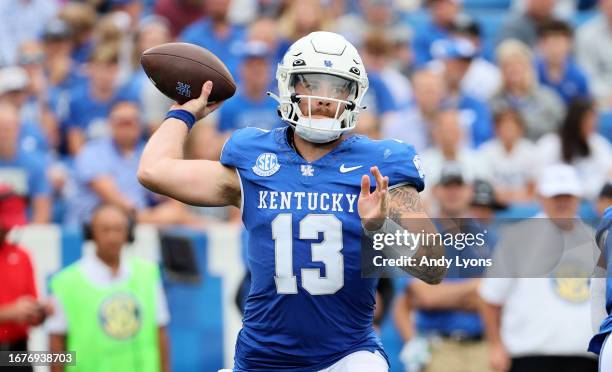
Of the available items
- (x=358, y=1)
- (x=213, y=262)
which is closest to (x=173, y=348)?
(x=213, y=262)

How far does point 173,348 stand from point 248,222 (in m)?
3.97

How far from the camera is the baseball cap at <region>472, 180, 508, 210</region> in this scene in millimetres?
8625

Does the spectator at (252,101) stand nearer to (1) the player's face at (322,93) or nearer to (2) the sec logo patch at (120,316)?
(2) the sec logo patch at (120,316)

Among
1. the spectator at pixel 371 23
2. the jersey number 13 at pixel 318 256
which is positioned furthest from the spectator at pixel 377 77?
the jersey number 13 at pixel 318 256

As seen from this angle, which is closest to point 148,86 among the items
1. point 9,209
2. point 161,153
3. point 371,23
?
point 371,23

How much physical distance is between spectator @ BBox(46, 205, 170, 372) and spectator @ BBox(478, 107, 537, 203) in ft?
10.2

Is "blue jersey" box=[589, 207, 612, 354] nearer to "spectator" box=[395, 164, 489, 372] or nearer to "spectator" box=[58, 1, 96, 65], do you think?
"spectator" box=[395, 164, 489, 372]

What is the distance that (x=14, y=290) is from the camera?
24.2 feet

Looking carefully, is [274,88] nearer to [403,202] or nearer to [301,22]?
[301,22]

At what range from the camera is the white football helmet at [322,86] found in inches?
193

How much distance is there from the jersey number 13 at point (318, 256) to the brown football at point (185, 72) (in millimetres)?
704

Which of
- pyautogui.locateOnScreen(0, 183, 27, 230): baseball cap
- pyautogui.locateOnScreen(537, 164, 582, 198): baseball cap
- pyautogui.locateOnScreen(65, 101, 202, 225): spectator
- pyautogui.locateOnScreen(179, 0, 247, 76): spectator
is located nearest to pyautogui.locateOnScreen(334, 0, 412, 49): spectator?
pyautogui.locateOnScreen(179, 0, 247, 76): spectator

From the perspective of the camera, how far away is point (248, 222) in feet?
16.3

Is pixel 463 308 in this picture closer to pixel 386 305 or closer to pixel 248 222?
pixel 386 305
